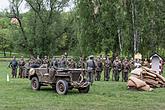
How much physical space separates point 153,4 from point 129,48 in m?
5.42

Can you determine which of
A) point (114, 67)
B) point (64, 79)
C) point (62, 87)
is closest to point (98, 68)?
point (114, 67)

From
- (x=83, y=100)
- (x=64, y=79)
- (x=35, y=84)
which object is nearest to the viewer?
(x=83, y=100)

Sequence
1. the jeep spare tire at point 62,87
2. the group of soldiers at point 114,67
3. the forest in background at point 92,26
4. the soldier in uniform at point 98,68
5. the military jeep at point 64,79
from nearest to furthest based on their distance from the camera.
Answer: the jeep spare tire at point 62,87 < the military jeep at point 64,79 < the group of soldiers at point 114,67 < the soldier in uniform at point 98,68 < the forest in background at point 92,26

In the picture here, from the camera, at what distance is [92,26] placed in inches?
1903

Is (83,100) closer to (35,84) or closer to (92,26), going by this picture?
(35,84)

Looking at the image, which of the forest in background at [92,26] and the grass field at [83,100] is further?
the forest in background at [92,26]

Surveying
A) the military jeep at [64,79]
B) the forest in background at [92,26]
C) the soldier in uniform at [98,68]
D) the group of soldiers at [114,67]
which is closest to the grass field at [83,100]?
the military jeep at [64,79]

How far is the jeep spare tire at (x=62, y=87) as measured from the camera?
18.9m

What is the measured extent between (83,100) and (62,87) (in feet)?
7.72

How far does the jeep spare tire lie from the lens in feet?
61.9

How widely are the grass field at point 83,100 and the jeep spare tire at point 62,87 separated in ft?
0.76

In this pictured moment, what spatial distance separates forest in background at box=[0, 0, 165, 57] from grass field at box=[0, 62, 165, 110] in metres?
23.7

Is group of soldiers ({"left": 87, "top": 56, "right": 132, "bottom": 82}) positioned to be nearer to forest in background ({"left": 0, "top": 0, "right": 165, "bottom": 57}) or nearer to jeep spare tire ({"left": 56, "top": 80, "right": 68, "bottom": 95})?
jeep spare tire ({"left": 56, "top": 80, "right": 68, "bottom": 95})

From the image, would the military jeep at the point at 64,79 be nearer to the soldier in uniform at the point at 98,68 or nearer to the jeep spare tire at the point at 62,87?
the jeep spare tire at the point at 62,87
